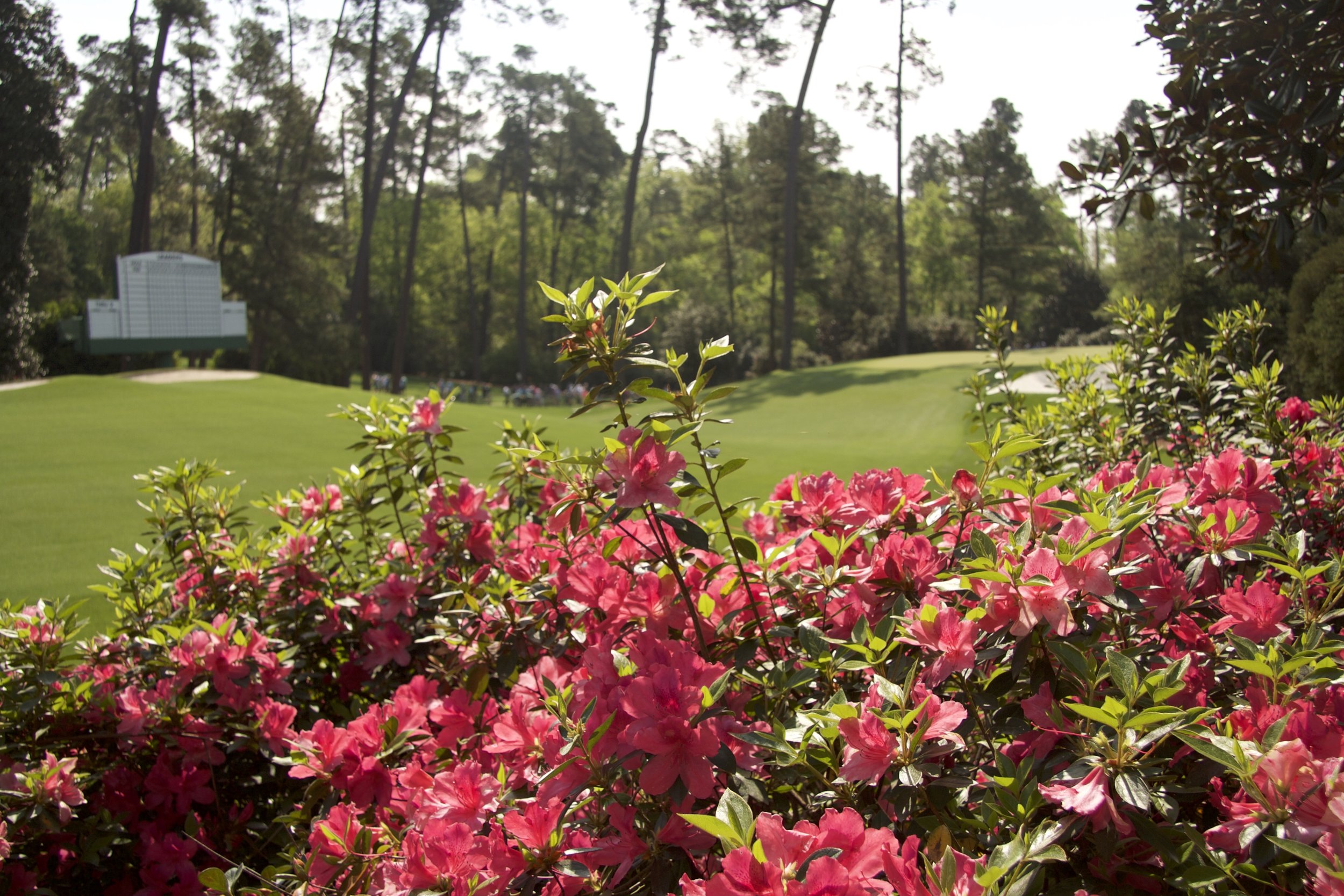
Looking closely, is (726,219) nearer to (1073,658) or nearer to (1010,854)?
(1073,658)

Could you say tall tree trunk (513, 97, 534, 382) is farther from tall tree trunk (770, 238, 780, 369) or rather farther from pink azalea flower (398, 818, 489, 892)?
pink azalea flower (398, 818, 489, 892)

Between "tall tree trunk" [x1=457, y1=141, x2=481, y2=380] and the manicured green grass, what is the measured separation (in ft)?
71.9

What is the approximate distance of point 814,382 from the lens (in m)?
22.6

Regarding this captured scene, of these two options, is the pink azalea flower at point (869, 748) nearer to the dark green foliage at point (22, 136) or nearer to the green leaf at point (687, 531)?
the green leaf at point (687, 531)

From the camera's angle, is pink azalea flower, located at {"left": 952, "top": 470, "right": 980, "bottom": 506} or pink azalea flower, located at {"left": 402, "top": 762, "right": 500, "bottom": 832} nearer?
pink azalea flower, located at {"left": 402, "top": 762, "right": 500, "bottom": 832}

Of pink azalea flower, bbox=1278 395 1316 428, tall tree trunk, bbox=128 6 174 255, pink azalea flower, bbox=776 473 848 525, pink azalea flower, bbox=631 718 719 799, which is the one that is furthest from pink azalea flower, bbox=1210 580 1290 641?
tall tree trunk, bbox=128 6 174 255

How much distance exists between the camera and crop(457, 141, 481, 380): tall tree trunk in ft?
137

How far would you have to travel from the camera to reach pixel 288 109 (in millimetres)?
29453

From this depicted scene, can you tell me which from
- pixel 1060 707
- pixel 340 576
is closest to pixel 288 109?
pixel 340 576

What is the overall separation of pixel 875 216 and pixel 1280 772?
153ft

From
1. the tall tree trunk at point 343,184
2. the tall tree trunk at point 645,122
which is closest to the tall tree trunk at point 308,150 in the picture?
the tall tree trunk at point 343,184

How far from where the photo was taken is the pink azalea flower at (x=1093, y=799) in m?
0.91

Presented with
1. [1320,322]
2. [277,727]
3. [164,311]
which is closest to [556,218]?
[164,311]

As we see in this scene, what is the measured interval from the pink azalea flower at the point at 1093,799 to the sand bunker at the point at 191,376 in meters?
22.0
